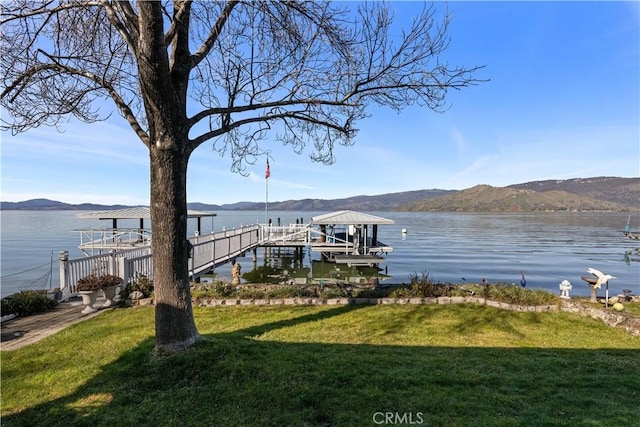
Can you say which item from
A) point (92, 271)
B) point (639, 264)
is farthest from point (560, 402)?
point (639, 264)

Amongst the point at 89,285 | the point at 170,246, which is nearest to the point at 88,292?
the point at 89,285

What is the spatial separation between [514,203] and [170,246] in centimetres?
18671

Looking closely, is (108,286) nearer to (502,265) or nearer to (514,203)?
(502,265)

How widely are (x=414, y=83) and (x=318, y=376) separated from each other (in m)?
4.36

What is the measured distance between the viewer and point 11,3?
457cm

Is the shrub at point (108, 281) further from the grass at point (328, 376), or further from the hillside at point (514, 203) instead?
the hillside at point (514, 203)

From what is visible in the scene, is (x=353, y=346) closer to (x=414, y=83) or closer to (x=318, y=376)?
(x=318, y=376)

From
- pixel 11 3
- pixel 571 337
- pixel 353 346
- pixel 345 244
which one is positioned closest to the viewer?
pixel 11 3

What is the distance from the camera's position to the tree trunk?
4.14 metres

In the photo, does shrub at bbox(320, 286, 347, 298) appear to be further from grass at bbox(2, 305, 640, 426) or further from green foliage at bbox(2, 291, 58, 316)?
green foliage at bbox(2, 291, 58, 316)

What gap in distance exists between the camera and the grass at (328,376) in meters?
3.00

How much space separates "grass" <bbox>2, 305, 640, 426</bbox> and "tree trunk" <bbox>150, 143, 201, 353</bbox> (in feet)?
1.04

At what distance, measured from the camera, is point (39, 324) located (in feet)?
20.5

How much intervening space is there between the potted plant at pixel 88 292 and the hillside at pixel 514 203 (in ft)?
558
